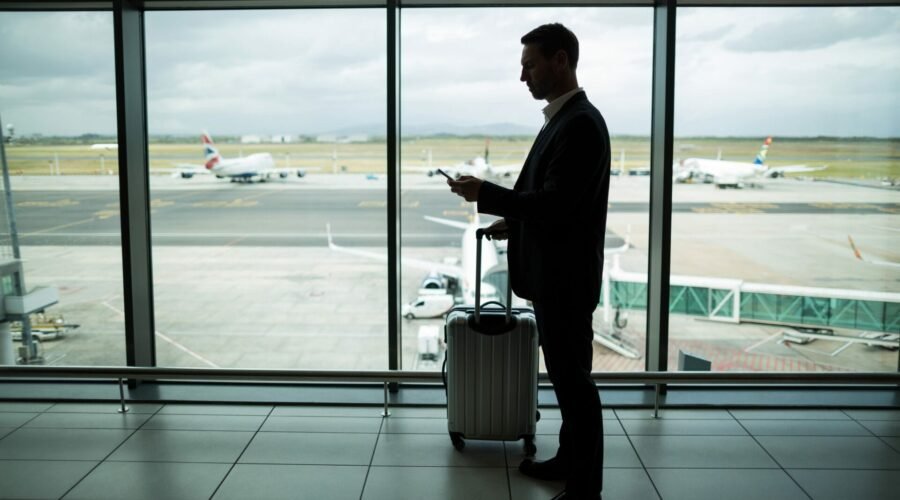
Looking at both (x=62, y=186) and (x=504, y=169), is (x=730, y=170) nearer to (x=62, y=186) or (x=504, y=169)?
(x=504, y=169)

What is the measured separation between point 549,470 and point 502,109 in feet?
6.77

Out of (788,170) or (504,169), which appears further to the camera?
(504,169)

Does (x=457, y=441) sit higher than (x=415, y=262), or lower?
lower

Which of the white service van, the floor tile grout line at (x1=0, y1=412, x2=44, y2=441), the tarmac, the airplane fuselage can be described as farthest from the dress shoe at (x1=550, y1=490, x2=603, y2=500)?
the airplane fuselage

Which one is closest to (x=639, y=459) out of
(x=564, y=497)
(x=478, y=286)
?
(x=564, y=497)

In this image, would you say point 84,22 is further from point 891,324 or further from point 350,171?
point 891,324

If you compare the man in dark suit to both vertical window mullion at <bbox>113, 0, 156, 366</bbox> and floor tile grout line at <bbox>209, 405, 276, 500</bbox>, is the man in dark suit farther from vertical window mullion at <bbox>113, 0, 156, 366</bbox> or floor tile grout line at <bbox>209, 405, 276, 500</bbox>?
vertical window mullion at <bbox>113, 0, 156, 366</bbox>

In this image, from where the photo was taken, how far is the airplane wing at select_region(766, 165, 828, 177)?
3506 mm

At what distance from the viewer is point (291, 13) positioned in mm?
3256

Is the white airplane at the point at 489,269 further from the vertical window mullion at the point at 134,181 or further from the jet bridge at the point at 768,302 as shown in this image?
the vertical window mullion at the point at 134,181

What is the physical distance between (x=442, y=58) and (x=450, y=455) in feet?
6.62

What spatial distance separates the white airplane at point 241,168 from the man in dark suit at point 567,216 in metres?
2.33

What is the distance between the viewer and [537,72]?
1.92 metres

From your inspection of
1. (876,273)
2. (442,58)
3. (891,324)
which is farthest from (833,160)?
(442,58)
